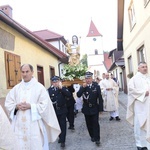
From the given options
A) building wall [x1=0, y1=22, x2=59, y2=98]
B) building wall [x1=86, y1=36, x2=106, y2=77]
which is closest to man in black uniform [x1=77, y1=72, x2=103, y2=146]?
building wall [x1=0, y1=22, x2=59, y2=98]

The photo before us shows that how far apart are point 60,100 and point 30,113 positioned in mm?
2094

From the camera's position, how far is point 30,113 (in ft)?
13.3

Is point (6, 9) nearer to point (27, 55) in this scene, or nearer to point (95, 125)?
point (27, 55)

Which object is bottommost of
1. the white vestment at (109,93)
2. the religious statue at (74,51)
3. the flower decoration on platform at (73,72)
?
the white vestment at (109,93)

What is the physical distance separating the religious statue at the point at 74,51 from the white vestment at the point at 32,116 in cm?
360

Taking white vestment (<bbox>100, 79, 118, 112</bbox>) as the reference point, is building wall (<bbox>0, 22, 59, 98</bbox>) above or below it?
above

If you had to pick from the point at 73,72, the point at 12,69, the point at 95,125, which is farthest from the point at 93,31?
the point at 95,125

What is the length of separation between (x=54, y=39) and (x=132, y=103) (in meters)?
16.9

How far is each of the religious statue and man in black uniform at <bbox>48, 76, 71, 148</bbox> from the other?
1735 millimetres

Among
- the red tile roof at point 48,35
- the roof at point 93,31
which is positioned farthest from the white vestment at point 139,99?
the roof at point 93,31

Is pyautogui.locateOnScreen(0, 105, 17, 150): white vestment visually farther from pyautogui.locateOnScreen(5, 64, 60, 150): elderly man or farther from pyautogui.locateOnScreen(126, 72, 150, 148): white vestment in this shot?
pyautogui.locateOnScreen(126, 72, 150, 148): white vestment

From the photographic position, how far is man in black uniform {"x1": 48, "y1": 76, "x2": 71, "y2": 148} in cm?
590

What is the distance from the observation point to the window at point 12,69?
312 inches

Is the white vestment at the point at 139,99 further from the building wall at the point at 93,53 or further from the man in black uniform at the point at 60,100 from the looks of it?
the building wall at the point at 93,53
